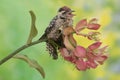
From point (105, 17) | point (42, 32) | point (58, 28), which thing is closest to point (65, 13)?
point (58, 28)

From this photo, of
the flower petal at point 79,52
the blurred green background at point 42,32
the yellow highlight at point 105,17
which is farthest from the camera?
the yellow highlight at point 105,17

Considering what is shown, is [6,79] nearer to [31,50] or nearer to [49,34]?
[31,50]

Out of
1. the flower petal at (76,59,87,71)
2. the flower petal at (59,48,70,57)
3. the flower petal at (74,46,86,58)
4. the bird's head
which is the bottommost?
the flower petal at (76,59,87,71)

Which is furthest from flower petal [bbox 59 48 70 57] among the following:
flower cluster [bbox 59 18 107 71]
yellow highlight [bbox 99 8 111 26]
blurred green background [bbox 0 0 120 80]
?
yellow highlight [bbox 99 8 111 26]

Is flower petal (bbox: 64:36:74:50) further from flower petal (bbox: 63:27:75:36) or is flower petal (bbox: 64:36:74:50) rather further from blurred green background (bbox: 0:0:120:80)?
blurred green background (bbox: 0:0:120:80)

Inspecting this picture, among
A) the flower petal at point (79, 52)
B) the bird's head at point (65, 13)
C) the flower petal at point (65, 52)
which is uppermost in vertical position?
the bird's head at point (65, 13)

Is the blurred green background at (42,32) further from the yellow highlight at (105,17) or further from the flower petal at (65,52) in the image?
the flower petal at (65,52)

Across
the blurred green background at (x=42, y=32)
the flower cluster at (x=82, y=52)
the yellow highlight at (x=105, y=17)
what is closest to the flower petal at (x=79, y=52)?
the flower cluster at (x=82, y=52)

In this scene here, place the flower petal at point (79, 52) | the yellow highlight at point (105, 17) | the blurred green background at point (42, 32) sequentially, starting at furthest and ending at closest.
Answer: the yellow highlight at point (105, 17) → the blurred green background at point (42, 32) → the flower petal at point (79, 52)
